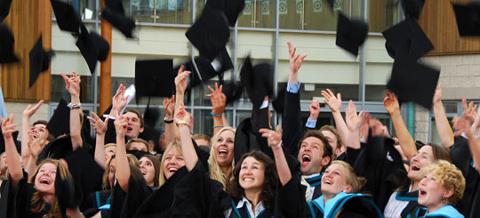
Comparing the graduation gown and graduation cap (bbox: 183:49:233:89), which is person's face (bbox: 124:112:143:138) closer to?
graduation cap (bbox: 183:49:233:89)

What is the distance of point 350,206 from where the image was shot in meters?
7.08

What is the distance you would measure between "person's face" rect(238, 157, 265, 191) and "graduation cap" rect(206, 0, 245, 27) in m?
2.16

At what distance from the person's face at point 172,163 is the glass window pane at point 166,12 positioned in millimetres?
12180

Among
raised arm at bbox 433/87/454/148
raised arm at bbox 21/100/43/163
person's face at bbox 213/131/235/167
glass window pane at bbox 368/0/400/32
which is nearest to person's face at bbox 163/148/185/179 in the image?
person's face at bbox 213/131/235/167

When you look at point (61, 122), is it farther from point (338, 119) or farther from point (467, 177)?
point (467, 177)

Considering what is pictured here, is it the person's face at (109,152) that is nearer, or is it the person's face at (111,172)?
the person's face at (111,172)

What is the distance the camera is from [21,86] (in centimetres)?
1867

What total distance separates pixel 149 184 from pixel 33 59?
120 inches

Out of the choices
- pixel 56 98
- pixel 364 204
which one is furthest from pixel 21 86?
pixel 364 204

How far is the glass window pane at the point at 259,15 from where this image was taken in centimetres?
2031

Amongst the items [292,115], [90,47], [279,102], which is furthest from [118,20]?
[292,115]

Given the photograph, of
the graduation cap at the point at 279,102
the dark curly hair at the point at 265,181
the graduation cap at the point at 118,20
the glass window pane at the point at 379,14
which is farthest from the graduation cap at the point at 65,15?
the glass window pane at the point at 379,14

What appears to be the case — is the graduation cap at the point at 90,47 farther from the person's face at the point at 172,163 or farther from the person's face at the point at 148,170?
the person's face at the point at 172,163

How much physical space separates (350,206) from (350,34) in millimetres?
2582
